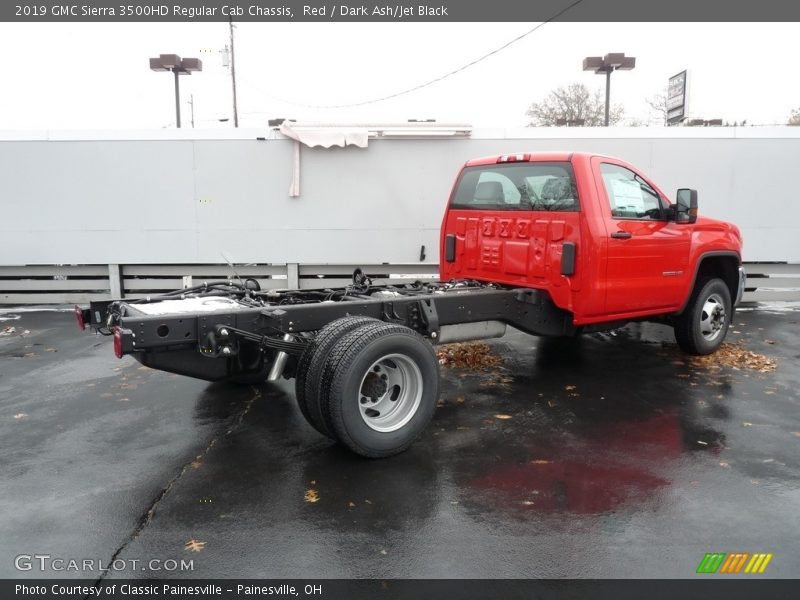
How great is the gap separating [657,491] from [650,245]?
9.27 ft

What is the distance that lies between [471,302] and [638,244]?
1764mm

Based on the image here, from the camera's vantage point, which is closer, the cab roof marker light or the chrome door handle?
the chrome door handle

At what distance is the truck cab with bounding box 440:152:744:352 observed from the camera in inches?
217

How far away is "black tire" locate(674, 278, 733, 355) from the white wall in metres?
3.85

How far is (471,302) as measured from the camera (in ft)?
17.6

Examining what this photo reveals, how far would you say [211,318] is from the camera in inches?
165

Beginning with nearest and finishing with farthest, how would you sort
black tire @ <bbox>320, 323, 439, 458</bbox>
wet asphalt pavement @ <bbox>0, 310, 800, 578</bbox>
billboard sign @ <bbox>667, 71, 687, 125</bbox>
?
wet asphalt pavement @ <bbox>0, 310, 800, 578</bbox> → black tire @ <bbox>320, 323, 439, 458</bbox> → billboard sign @ <bbox>667, 71, 687, 125</bbox>

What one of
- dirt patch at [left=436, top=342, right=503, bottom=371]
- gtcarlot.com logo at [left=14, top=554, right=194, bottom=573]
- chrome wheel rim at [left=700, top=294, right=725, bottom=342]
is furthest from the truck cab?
gtcarlot.com logo at [left=14, top=554, right=194, bottom=573]

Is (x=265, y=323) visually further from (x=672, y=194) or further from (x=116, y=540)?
(x=672, y=194)

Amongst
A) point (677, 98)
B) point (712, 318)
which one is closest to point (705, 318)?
point (712, 318)

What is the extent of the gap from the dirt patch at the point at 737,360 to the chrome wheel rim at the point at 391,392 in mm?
3965

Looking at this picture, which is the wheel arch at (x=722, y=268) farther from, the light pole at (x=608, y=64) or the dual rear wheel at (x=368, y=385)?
the light pole at (x=608, y=64)

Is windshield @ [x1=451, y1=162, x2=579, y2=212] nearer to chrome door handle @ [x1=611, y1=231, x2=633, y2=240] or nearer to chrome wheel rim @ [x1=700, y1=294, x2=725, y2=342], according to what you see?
chrome door handle @ [x1=611, y1=231, x2=633, y2=240]
